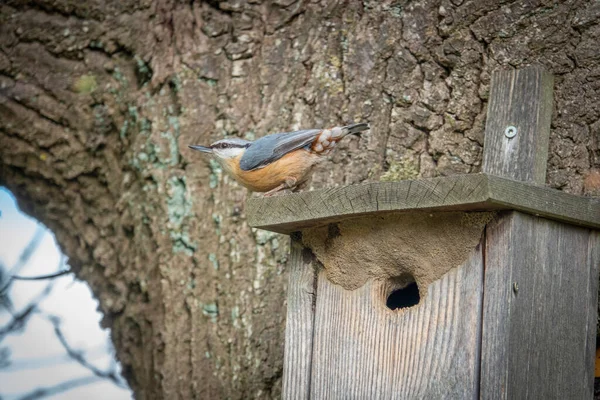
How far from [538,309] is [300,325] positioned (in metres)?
0.60

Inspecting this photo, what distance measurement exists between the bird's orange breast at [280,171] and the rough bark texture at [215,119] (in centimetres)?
44

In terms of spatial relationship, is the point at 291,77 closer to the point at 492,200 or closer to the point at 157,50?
the point at 157,50

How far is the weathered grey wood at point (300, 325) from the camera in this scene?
6.45 ft

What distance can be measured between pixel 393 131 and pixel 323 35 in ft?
1.52

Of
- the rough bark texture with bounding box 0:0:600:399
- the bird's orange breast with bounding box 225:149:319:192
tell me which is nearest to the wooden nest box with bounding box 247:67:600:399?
the bird's orange breast with bounding box 225:149:319:192

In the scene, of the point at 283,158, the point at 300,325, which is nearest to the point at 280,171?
the point at 283,158

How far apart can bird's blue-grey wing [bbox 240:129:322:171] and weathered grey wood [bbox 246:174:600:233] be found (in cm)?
23

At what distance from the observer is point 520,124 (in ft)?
6.46

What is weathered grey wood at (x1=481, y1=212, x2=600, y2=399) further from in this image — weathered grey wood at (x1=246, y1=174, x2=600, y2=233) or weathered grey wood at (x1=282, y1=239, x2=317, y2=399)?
weathered grey wood at (x1=282, y1=239, x2=317, y2=399)

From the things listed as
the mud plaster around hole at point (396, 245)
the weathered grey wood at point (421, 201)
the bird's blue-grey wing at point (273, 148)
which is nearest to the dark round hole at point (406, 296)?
the mud plaster around hole at point (396, 245)

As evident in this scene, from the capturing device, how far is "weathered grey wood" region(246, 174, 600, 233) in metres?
1.60

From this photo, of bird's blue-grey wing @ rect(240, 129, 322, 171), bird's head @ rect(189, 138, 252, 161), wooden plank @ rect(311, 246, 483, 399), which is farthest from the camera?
bird's head @ rect(189, 138, 252, 161)

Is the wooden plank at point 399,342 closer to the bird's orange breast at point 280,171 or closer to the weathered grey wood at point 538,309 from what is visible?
the weathered grey wood at point 538,309

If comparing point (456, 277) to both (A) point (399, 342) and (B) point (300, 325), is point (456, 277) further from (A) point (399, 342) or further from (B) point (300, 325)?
(B) point (300, 325)
